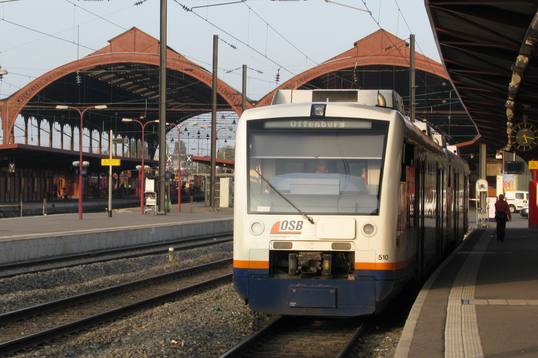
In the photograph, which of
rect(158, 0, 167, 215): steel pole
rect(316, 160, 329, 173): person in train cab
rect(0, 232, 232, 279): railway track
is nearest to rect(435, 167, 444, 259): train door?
rect(316, 160, 329, 173): person in train cab

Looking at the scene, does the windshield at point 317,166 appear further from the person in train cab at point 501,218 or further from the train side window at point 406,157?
the person in train cab at point 501,218

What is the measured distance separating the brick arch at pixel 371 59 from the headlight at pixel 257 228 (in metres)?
45.3

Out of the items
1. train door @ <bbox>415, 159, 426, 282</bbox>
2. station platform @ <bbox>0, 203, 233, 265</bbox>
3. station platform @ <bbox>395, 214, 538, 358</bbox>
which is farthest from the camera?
station platform @ <bbox>0, 203, 233, 265</bbox>

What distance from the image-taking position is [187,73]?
5791 cm

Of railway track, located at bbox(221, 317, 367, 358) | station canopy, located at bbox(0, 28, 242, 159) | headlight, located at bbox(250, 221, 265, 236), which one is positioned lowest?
railway track, located at bbox(221, 317, 367, 358)

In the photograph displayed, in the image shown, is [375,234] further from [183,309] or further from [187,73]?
[187,73]

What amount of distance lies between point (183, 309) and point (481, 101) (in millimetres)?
12025

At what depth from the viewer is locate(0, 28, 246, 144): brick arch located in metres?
57.0

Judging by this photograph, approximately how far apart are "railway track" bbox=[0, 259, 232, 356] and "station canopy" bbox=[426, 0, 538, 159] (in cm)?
634

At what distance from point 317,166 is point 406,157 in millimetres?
1229

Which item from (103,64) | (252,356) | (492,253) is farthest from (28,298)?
(103,64)

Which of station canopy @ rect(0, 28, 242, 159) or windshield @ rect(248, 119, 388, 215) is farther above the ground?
station canopy @ rect(0, 28, 242, 159)

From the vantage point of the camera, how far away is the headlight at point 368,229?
991cm

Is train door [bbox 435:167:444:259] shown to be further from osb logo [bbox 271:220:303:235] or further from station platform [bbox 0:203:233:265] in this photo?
station platform [bbox 0:203:233:265]
